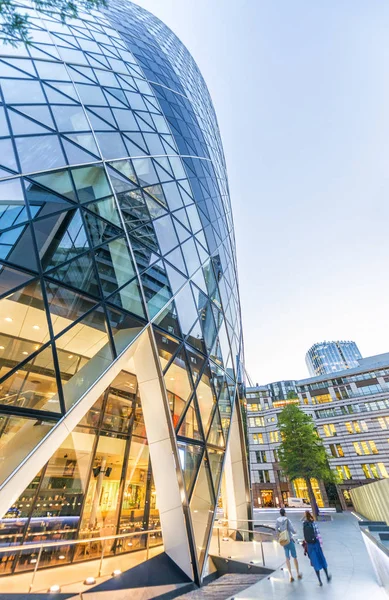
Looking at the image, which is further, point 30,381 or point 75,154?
point 75,154

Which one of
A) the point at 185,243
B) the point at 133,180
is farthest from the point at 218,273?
the point at 133,180

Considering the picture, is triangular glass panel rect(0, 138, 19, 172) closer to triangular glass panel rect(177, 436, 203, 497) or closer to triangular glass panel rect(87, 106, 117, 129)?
triangular glass panel rect(87, 106, 117, 129)

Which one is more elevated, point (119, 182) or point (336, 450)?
point (119, 182)

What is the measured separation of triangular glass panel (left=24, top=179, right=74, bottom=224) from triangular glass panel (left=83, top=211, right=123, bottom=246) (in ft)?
2.43

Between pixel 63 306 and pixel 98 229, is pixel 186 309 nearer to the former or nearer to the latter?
pixel 98 229

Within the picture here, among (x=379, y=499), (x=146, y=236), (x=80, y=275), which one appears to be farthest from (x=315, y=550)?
(x=146, y=236)

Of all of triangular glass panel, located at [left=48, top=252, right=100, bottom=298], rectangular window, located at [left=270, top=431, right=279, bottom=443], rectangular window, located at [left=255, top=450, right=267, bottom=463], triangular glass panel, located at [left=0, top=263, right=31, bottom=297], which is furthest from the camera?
rectangular window, located at [left=270, top=431, right=279, bottom=443]

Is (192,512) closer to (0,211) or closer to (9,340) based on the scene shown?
(9,340)

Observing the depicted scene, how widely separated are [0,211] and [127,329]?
14.6 feet

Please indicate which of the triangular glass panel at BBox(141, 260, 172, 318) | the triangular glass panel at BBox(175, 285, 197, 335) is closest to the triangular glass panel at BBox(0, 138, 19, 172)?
the triangular glass panel at BBox(141, 260, 172, 318)

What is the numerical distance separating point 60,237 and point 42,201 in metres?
1.16

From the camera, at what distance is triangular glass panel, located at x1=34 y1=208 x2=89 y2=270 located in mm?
7320

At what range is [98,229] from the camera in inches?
352

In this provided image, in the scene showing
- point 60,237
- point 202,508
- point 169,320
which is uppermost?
point 60,237
